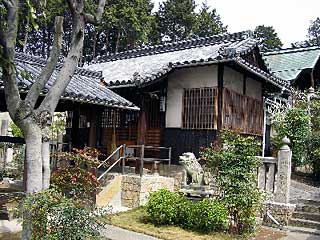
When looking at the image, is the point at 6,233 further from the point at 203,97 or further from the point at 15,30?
the point at 203,97

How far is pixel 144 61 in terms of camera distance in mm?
19516

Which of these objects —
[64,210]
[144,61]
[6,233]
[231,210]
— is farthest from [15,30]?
[144,61]

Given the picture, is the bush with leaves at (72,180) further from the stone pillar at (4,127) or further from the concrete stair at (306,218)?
the stone pillar at (4,127)

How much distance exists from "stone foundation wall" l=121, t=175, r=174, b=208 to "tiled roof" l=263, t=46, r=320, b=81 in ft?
41.3

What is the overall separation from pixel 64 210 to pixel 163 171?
900cm

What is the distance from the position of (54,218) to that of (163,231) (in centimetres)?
456

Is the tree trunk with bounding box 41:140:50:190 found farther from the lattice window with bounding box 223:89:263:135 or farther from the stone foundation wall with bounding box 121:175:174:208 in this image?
the lattice window with bounding box 223:89:263:135

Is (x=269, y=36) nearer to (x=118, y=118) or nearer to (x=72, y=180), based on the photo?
(x=118, y=118)

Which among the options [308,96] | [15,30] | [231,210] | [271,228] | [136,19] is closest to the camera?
[15,30]

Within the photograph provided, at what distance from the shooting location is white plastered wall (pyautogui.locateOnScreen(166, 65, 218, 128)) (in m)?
13.9

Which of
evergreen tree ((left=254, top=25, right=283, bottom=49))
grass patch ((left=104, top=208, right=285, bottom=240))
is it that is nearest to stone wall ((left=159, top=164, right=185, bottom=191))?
grass patch ((left=104, top=208, right=285, bottom=240))

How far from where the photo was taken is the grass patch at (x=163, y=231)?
30.0ft

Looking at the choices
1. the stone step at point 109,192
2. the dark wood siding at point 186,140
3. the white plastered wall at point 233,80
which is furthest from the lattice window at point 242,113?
the stone step at point 109,192

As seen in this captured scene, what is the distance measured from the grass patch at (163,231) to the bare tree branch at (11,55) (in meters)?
4.01
